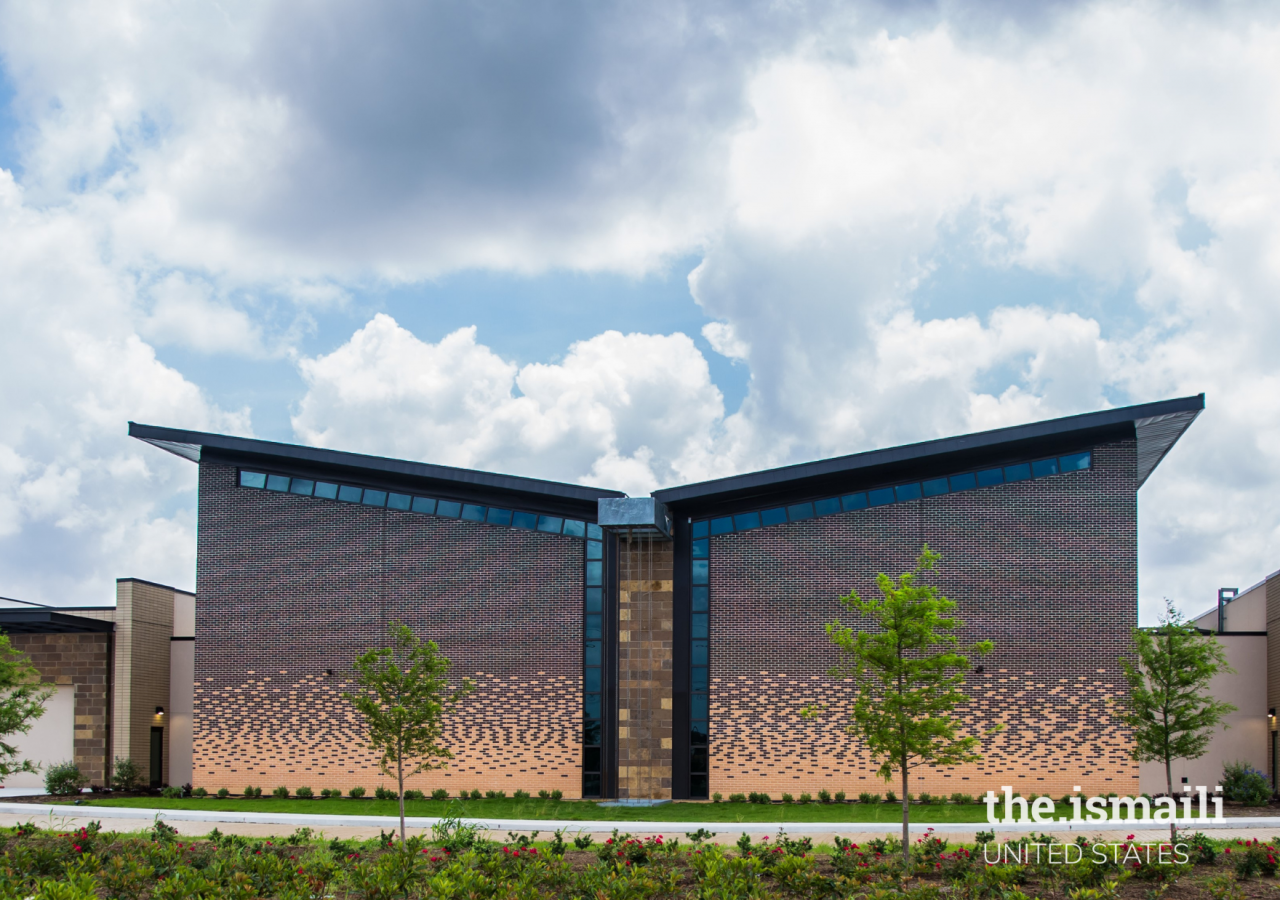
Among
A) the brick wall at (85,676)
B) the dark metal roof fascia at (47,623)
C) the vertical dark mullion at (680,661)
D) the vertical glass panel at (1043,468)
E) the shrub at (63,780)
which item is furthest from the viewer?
the brick wall at (85,676)

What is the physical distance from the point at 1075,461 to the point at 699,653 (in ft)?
35.3

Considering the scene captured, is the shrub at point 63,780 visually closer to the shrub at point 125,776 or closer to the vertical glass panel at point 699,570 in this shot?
the shrub at point 125,776

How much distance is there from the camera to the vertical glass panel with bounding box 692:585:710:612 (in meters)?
28.0

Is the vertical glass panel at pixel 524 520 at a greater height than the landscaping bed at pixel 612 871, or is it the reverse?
the vertical glass panel at pixel 524 520

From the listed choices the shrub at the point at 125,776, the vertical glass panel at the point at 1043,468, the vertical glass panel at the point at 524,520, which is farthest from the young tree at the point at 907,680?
the shrub at the point at 125,776

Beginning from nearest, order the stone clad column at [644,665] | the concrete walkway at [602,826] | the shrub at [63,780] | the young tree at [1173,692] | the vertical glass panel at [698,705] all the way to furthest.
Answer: the young tree at [1173,692] < the concrete walkway at [602,826] < the stone clad column at [644,665] < the vertical glass panel at [698,705] < the shrub at [63,780]

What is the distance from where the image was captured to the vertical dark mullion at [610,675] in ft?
91.0

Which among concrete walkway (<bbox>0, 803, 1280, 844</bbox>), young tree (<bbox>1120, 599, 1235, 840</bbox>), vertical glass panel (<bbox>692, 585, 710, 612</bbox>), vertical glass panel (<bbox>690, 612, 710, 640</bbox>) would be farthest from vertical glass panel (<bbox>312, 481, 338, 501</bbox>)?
young tree (<bbox>1120, 599, 1235, 840</bbox>)

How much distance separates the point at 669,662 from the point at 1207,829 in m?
12.5

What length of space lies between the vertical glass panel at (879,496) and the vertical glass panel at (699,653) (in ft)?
18.6

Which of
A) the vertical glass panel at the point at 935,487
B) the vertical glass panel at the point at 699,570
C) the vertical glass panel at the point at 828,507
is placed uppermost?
the vertical glass panel at the point at 935,487

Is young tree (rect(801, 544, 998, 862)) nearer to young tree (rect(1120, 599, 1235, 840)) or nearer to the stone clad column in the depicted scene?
young tree (rect(1120, 599, 1235, 840))

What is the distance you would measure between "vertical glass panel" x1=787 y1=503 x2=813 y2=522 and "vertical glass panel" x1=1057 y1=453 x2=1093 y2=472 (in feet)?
21.1

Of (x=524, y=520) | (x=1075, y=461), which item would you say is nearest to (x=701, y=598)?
(x=524, y=520)
